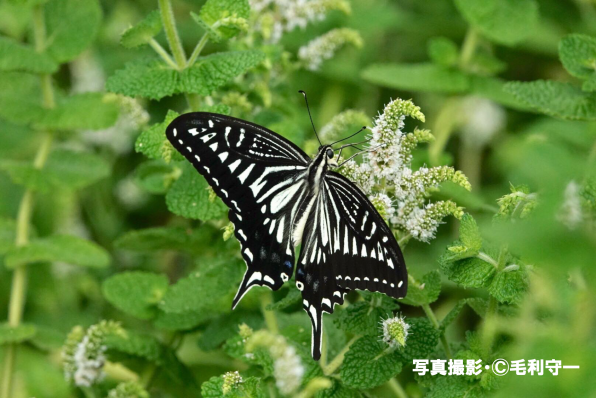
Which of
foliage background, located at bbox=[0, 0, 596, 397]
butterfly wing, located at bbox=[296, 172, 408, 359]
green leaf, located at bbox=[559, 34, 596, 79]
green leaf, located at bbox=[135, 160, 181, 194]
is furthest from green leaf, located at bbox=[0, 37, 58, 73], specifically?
green leaf, located at bbox=[559, 34, 596, 79]

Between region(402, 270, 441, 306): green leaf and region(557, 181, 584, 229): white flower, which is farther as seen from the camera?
region(402, 270, 441, 306): green leaf

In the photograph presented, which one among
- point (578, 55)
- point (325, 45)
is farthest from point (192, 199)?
point (578, 55)

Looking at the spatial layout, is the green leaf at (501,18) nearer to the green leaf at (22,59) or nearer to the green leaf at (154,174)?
the green leaf at (154,174)

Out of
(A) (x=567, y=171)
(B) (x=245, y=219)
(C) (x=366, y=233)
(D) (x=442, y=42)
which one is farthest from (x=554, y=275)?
(D) (x=442, y=42)

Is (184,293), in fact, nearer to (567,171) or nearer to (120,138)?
(567,171)

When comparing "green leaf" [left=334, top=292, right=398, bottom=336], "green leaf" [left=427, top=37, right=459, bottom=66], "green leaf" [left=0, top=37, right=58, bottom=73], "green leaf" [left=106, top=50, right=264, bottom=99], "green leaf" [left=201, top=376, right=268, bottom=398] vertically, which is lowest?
"green leaf" [left=201, top=376, right=268, bottom=398]

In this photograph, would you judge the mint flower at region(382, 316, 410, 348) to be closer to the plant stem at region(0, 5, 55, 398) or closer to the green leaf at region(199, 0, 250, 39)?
the green leaf at region(199, 0, 250, 39)
